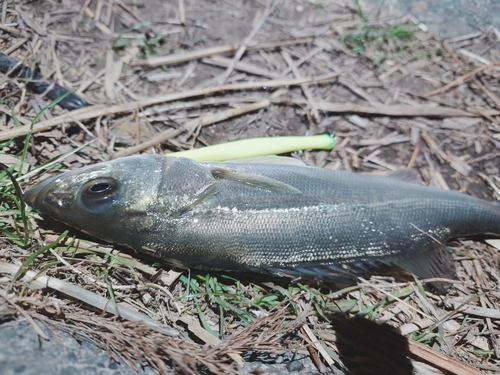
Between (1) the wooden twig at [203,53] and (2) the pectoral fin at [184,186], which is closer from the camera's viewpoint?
(2) the pectoral fin at [184,186]

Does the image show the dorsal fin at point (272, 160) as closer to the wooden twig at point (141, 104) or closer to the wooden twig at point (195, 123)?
the wooden twig at point (195, 123)

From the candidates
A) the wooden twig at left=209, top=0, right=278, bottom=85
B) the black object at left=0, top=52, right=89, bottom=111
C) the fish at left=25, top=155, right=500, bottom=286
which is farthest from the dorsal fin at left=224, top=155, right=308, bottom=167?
the black object at left=0, top=52, right=89, bottom=111

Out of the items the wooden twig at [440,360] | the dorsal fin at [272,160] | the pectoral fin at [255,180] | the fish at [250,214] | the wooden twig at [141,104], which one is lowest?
the wooden twig at [440,360]

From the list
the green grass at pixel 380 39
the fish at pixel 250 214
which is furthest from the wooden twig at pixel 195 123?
the green grass at pixel 380 39

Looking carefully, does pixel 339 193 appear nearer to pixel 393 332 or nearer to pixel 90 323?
pixel 393 332

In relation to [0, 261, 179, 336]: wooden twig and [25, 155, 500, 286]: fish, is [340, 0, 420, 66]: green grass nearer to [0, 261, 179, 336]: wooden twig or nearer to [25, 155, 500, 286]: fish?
[25, 155, 500, 286]: fish
